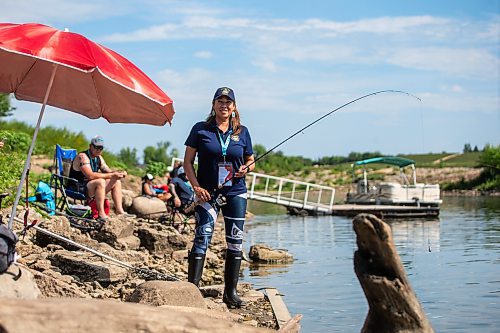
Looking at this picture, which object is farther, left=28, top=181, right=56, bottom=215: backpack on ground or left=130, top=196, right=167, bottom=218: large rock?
left=130, top=196, right=167, bottom=218: large rock

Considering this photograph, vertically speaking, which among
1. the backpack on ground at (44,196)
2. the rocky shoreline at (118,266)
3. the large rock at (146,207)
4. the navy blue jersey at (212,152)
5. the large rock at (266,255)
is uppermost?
the navy blue jersey at (212,152)

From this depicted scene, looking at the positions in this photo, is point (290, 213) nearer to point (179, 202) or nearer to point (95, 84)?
point (179, 202)

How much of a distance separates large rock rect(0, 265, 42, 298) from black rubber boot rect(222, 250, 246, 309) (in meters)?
2.74

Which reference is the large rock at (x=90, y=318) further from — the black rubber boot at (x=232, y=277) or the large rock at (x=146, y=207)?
the large rock at (x=146, y=207)

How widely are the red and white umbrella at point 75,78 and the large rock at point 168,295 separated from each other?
4.37ft

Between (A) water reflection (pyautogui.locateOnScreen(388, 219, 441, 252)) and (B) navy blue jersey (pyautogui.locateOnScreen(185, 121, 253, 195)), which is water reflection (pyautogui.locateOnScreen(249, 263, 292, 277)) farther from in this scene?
(B) navy blue jersey (pyautogui.locateOnScreen(185, 121, 253, 195))

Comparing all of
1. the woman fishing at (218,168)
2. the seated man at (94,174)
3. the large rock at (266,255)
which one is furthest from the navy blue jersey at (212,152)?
the large rock at (266,255)

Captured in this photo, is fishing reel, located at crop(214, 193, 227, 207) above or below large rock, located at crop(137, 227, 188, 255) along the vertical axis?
above

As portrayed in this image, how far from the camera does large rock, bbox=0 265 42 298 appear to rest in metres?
5.94

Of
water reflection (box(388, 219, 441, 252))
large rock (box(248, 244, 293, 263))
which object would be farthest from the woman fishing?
water reflection (box(388, 219, 441, 252))

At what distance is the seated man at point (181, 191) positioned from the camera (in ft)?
56.1

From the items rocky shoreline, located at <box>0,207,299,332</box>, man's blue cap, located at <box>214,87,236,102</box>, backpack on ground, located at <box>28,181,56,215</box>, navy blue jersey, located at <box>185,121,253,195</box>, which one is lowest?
rocky shoreline, located at <box>0,207,299,332</box>

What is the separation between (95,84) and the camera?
9.29 meters

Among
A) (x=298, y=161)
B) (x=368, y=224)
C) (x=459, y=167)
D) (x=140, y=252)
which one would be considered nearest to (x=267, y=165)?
(x=298, y=161)
